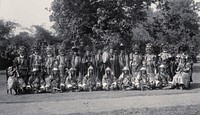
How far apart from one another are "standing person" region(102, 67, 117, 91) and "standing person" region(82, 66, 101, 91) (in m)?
0.28

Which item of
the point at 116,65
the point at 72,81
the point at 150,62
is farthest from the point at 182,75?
the point at 72,81

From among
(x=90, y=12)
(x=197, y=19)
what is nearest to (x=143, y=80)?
(x=90, y=12)

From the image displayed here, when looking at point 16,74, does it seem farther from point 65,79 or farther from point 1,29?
point 1,29

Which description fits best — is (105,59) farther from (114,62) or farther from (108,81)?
(108,81)

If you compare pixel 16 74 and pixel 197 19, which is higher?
pixel 197 19

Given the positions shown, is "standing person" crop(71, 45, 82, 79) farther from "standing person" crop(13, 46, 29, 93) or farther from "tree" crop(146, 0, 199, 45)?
"tree" crop(146, 0, 199, 45)

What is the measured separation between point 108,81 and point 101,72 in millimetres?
1349

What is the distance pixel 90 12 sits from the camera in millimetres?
24547

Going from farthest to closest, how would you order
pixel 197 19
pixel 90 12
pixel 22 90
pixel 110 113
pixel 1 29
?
pixel 197 19, pixel 1 29, pixel 90 12, pixel 22 90, pixel 110 113

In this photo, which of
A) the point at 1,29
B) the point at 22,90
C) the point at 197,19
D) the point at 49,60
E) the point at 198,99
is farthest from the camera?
the point at 197,19

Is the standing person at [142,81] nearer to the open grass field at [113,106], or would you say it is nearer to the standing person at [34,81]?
the open grass field at [113,106]

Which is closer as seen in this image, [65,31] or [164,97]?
[164,97]

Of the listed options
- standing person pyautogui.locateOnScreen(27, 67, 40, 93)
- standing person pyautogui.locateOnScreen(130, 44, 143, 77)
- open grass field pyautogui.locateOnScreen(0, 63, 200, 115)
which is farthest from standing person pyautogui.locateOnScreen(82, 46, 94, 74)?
open grass field pyautogui.locateOnScreen(0, 63, 200, 115)

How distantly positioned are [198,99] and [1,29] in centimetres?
3042
